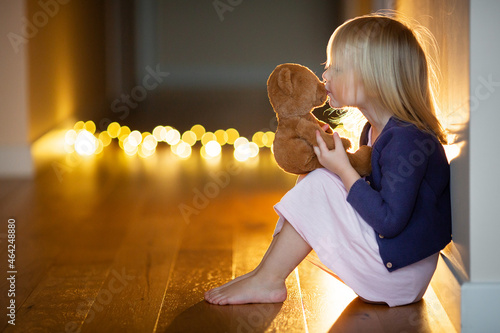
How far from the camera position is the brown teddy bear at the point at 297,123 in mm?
1439

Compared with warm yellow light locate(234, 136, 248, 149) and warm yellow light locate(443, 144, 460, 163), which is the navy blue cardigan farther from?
warm yellow light locate(234, 136, 248, 149)

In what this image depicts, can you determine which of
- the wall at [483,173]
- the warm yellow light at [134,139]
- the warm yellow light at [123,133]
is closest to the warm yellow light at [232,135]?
the warm yellow light at [134,139]

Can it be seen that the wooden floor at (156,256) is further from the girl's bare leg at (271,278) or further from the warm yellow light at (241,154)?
the warm yellow light at (241,154)

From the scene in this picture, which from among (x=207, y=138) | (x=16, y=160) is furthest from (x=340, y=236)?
(x=207, y=138)

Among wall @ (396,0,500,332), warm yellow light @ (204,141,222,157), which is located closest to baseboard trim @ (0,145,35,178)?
warm yellow light @ (204,141,222,157)

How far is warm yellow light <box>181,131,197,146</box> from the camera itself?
4129 mm

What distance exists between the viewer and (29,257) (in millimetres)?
1888

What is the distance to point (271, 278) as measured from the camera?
4.90 ft

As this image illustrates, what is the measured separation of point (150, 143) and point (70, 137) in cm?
47

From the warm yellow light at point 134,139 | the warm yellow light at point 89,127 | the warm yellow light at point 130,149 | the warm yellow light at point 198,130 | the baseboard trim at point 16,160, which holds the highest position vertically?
the baseboard trim at point 16,160

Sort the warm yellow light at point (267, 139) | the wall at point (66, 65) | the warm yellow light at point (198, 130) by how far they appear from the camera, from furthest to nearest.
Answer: the warm yellow light at point (198, 130) < the warm yellow light at point (267, 139) < the wall at point (66, 65)

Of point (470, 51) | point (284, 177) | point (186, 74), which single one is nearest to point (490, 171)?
point (470, 51)

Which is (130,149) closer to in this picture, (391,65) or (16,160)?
(16,160)

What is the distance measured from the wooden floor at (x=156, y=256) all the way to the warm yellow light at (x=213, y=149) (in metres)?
0.38
